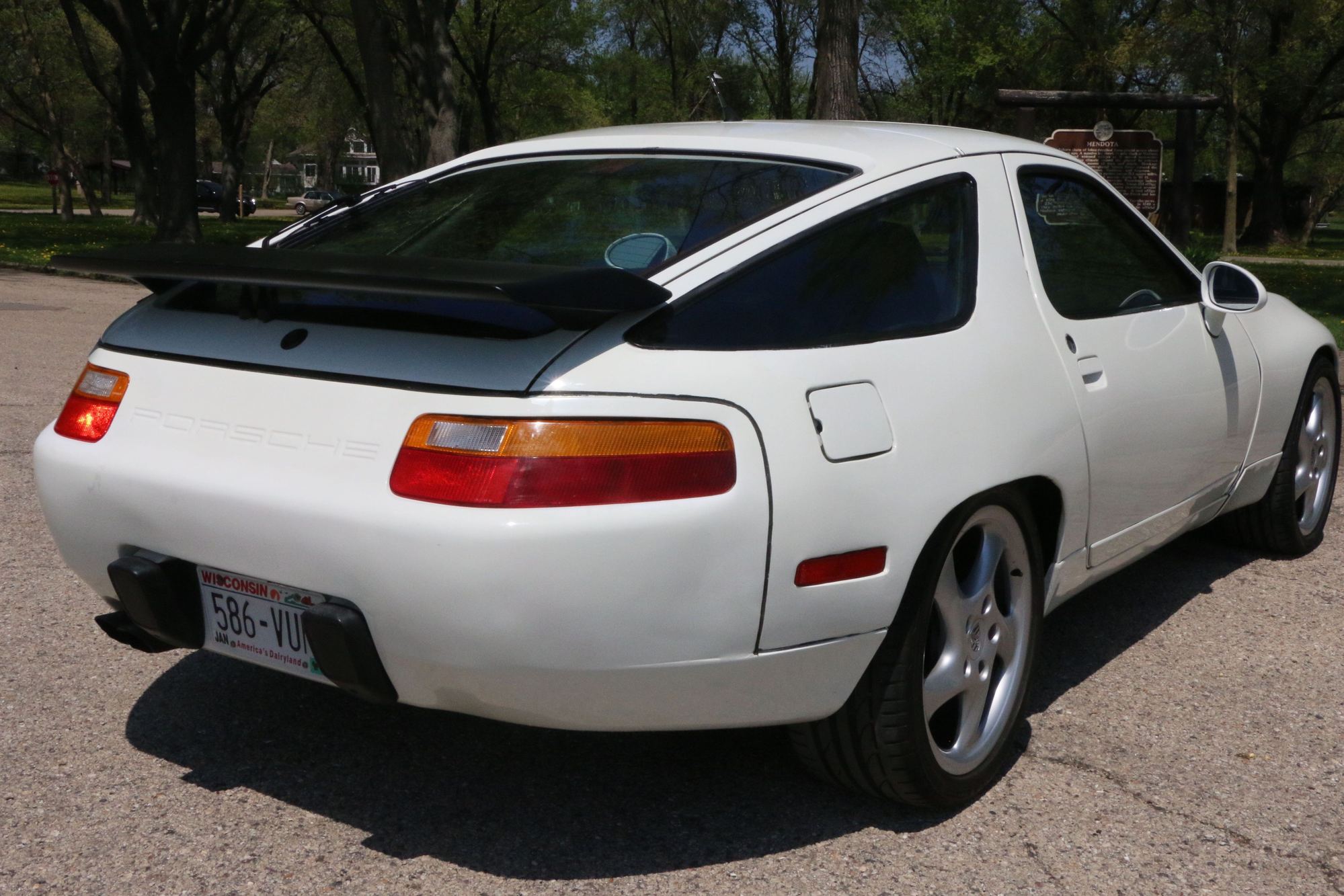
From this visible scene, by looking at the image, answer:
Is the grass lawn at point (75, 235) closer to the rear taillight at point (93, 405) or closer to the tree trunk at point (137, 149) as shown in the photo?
the tree trunk at point (137, 149)

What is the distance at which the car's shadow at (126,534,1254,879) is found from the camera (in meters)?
2.98

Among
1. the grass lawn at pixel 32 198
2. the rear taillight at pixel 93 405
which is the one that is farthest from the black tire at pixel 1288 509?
the grass lawn at pixel 32 198

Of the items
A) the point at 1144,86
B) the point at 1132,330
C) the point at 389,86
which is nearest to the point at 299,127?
the point at 1144,86

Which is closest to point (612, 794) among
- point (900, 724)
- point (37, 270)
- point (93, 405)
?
point (900, 724)

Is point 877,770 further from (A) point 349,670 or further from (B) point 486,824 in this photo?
(A) point 349,670

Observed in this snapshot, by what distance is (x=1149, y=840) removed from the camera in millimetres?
3035

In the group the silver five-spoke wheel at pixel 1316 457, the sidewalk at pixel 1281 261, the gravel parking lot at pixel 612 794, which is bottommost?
the sidewalk at pixel 1281 261

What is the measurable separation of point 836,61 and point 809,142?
35.2 ft

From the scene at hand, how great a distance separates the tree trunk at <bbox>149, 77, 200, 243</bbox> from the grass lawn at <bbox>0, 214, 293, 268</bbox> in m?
0.73

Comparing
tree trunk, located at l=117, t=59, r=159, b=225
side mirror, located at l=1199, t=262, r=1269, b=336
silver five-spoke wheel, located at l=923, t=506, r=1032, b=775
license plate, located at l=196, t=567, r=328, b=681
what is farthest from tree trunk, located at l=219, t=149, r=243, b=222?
silver five-spoke wheel, located at l=923, t=506, r=1032, b=775

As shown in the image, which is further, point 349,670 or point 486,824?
point 486,824

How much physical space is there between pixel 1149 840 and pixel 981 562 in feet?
2.25

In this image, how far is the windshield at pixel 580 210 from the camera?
10.2 ft

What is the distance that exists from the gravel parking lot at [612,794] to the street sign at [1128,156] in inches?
397
